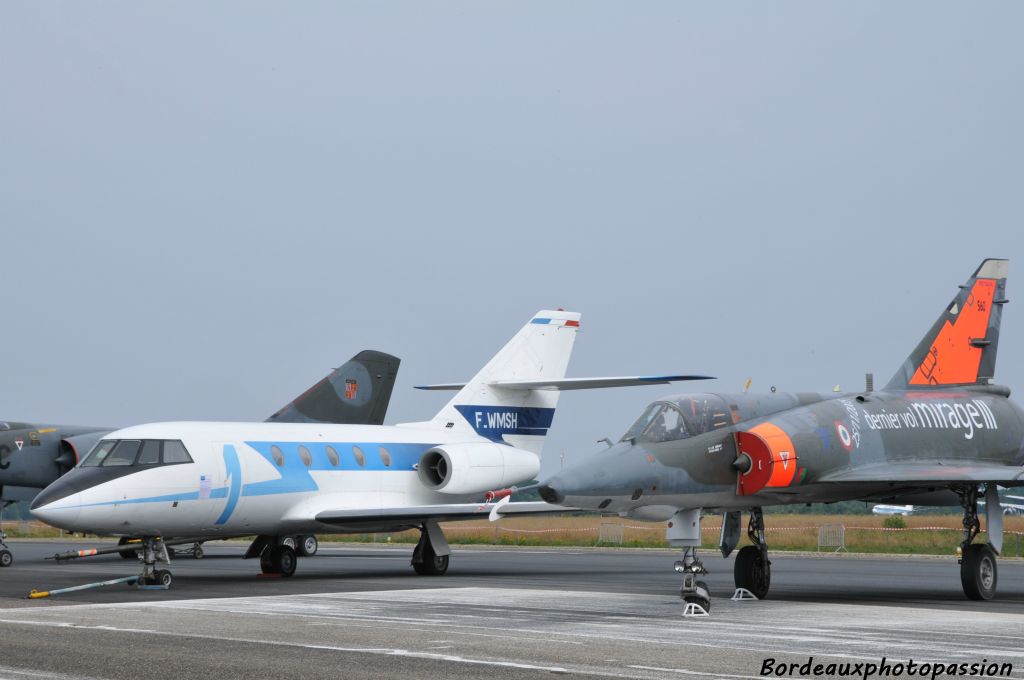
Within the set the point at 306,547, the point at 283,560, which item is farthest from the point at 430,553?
the point at 306,547

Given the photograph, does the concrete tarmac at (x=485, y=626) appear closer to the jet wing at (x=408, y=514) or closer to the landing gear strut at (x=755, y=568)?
the landing gear strut at (x=755, y=568)

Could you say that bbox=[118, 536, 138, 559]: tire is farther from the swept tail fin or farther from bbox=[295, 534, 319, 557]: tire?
the swept tail fin

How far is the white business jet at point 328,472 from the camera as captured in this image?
19641 millimetres

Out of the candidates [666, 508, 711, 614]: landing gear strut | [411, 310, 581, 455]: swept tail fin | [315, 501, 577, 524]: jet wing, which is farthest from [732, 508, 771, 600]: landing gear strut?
[411, 310, 581, 455]: swept tail fin

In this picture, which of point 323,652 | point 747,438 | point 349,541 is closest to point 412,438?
point 747,438

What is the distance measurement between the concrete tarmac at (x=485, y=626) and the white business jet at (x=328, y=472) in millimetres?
978

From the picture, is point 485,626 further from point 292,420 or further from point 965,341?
point 292,420

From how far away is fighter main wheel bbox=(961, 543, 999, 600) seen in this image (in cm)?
1730

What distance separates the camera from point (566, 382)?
25781 millimetres

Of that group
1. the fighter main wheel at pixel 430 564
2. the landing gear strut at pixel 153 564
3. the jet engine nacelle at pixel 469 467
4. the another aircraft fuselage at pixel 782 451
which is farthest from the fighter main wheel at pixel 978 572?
the landing gear strut at pixel 153 564

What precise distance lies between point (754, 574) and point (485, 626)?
17.5 ft

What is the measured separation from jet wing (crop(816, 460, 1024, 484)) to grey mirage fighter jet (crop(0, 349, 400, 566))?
13.7 metres

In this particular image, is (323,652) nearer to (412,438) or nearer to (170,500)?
(170,500)

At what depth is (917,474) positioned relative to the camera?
1673 cm
